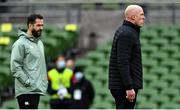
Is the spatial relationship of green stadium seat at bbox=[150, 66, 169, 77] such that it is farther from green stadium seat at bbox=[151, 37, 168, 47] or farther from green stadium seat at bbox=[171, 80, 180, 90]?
green stadium seat at bbox=[151, 37, 168, 47]

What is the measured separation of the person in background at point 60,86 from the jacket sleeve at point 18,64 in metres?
5.36

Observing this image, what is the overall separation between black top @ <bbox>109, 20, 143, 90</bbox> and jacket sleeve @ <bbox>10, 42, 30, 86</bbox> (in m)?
0.90

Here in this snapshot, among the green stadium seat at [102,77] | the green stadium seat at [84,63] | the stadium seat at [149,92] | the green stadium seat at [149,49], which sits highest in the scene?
the green stadium seat at [149,49]

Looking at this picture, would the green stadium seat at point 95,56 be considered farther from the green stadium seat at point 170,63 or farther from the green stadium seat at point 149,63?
the green stadium seat at point 170,63

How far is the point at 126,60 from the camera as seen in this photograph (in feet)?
22.0

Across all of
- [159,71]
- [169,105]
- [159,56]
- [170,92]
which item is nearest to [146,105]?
[169,105]

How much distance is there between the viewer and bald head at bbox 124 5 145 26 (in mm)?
6820

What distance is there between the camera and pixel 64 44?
16.6m

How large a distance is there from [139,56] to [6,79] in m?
7.77

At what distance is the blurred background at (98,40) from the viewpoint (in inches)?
555

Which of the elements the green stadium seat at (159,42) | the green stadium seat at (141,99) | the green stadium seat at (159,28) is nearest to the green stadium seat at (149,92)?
the green stadium seat at (141,99)

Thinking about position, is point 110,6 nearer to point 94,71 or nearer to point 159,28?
point 159,28

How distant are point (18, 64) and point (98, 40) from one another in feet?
33.1

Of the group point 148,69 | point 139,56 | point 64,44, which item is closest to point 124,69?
point 139,56
